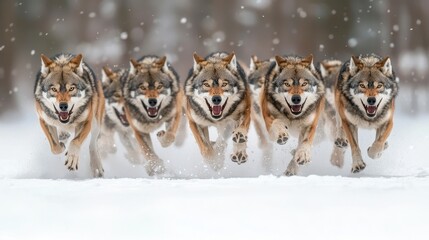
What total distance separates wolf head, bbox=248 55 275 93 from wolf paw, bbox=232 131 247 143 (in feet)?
Result: 3.24

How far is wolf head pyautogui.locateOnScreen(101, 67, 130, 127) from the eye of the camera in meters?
11.6

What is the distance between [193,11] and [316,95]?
12879mm

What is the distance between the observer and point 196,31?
76.2ft

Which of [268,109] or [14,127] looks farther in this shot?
[14,127]

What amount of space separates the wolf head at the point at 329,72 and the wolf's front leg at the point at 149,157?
212 cm

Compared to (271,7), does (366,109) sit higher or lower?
lower

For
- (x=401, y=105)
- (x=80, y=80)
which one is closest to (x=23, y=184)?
(x=80, y=80)

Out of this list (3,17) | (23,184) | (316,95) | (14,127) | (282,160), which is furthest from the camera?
(3,17)

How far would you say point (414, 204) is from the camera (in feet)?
27.1

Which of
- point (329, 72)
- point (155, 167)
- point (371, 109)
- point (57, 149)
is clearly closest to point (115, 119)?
point (155, 167)

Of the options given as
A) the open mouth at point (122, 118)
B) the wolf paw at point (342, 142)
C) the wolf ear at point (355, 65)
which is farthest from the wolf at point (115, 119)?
the wolf ear at point (355, 65)

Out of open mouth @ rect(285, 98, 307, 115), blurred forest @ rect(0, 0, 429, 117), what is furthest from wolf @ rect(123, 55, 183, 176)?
blurred forest @ rect(0, 0, 429, 117)

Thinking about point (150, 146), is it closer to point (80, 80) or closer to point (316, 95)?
point (80, 80)

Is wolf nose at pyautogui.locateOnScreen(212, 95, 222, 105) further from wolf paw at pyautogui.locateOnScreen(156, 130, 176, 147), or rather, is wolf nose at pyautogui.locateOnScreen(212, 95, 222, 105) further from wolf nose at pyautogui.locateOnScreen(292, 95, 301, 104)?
wolf paw at pyautogui.locateOnScreen(156, 130, 176, 147)
